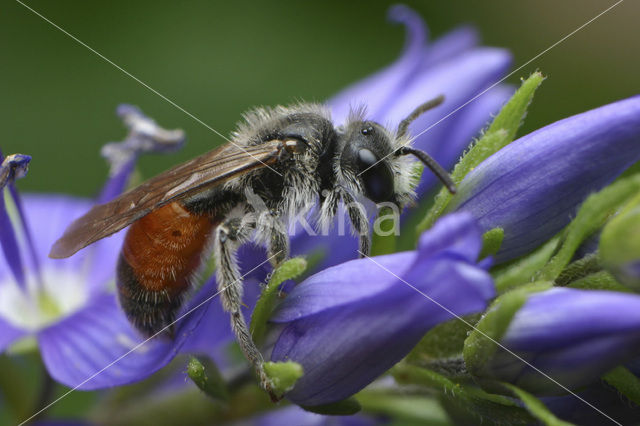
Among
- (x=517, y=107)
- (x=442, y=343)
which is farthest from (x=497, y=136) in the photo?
(x=442, y=343)

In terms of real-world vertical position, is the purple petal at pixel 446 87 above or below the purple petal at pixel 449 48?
below

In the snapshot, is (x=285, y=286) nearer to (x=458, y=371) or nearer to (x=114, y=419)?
(x=458, y=371)

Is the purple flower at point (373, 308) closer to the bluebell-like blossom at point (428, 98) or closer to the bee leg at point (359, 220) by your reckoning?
the bee leg at point (359, 220)

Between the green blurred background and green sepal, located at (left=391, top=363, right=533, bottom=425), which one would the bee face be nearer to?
green sepal, located at (left=391, top=363, right=533, bottom=425)

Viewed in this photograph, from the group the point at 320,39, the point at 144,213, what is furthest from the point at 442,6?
the point at 144,213

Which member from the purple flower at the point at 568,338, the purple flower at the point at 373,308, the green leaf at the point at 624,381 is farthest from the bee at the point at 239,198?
the green leaf at the point at 624,381

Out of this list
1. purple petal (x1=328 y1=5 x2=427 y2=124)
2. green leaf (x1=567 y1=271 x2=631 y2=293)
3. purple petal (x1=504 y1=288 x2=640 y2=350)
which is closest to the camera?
purple petal (x1=504 y1=288 x2=640 y2=350)

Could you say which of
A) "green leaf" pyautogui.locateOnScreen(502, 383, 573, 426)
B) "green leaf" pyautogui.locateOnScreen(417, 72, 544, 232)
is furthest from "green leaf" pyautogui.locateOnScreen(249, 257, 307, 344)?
"green leaf" pyautogui.locateOnScreen(502, 383, 573, 426)
